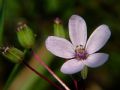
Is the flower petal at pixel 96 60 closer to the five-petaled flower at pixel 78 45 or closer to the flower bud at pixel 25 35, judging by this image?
the five-petaled flower at pixel 78 45

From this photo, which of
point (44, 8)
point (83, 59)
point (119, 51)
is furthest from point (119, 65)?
point (83, 59)

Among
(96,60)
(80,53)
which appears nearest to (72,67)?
(96,60)

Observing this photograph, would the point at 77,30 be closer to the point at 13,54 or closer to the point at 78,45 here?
the point at 78,45

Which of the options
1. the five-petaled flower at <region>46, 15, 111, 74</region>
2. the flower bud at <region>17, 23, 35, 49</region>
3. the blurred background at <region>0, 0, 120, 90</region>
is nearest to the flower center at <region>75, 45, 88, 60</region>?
the five-petaled flower at <region>46, 15, 111, 74</region>

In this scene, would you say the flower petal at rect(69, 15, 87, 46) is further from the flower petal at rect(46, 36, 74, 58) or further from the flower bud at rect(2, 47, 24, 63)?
the flower bud at rect(2, 47, 24, 63)

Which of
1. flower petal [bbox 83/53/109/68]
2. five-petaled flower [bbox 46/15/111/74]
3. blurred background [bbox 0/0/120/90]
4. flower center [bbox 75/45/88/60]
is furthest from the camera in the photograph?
blurred background [bbox 0/0/120/90]

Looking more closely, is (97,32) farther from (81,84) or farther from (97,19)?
(97,19)

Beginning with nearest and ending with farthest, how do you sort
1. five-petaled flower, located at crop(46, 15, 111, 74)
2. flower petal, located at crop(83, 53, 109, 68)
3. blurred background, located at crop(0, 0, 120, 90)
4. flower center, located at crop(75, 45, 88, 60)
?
1. flower petal, located at crop(83, 53, 109, 68)
2. five-petaled flower, located at crop(46, 15, 111, 74)
3. flower center, located at crop(75, 45, 88, 60)
4. blurred background, located at crop(0, 0, 120, 90)
